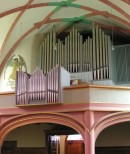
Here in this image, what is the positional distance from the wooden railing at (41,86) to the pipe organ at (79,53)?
3038mm

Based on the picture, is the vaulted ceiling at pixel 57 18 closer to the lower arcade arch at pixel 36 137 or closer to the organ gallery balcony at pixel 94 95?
the lower arcade arch at pixel 36 137

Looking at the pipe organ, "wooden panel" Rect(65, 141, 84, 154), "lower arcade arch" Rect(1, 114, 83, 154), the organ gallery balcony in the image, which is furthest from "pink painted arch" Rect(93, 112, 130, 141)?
"wooden panel" Rect(65, 141, 84, 154)

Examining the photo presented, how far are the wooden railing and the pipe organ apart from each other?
9.97 feet

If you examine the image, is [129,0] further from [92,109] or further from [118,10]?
[92,109]

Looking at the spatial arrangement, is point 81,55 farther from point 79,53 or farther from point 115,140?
point 115,140

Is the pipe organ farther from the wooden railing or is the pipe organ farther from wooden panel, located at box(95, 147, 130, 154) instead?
the wooden railing

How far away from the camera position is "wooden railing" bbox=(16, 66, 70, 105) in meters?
8.41

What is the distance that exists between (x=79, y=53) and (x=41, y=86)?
396cm

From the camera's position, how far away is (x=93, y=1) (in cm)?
1143

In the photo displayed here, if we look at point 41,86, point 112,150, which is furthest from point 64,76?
point 112,150

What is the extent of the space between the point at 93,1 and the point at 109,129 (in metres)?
4.71

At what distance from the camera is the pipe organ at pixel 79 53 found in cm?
1170

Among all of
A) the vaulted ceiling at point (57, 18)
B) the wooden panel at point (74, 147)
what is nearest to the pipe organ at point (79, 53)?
the vaulted ceiling at point (57, 18)

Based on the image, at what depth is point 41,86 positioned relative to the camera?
8594 mm
